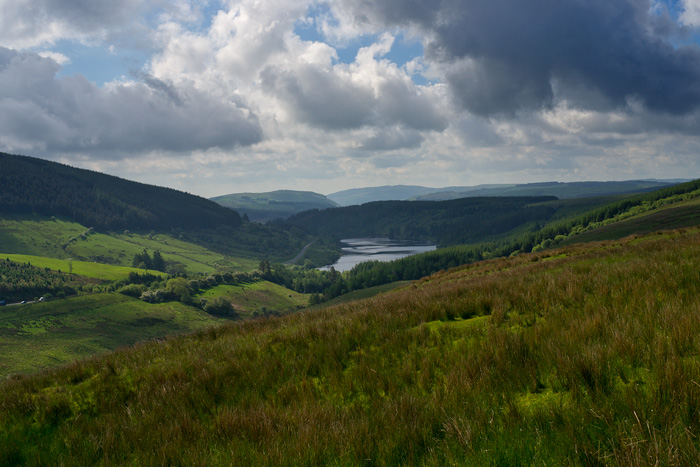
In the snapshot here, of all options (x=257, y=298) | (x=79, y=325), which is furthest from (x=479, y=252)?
(x=79, y=325)

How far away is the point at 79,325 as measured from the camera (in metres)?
127

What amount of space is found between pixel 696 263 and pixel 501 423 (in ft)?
27.6

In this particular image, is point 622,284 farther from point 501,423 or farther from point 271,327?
point 271,327

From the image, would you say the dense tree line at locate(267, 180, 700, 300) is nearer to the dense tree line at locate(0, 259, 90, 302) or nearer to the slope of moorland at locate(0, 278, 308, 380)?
the slope of moorland at locate(0, 278, 308, 380)

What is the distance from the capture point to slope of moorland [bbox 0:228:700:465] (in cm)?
280

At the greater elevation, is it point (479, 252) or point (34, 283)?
point (479, 252)

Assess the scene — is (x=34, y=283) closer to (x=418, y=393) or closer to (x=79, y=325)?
(x=79, y=325)

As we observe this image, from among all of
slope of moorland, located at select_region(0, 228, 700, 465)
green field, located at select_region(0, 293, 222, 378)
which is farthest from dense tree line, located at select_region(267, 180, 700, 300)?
slope of moorland, located at select_region(0, 228, 700, 465)

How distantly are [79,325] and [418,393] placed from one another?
528ft

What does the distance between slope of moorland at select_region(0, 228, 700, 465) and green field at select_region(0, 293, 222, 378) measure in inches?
4301

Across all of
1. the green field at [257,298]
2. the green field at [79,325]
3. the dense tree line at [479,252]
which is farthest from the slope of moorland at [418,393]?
the green field at [257,298]

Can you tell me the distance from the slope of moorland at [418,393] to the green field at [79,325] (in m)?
109

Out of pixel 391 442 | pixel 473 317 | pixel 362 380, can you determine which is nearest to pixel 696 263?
pixel 473 317

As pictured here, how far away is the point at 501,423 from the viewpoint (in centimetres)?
310
